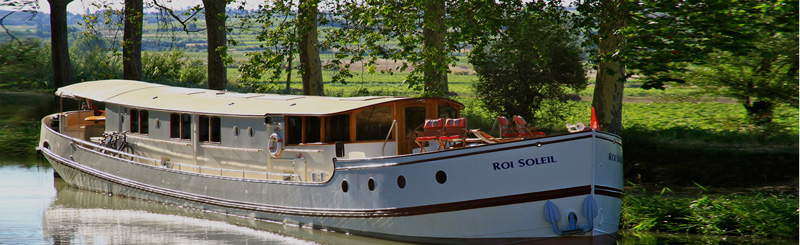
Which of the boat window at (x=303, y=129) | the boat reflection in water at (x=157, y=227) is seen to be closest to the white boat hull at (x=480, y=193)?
the boat reflection in water at (x=157, y=227)

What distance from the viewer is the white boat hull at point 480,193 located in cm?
1283

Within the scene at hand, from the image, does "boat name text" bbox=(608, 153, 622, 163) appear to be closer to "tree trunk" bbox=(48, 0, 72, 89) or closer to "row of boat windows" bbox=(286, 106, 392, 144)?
"row of boat windows" bbox=(286, 106, 392, 144)

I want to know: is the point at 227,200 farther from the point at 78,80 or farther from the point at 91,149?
the point at 78,80

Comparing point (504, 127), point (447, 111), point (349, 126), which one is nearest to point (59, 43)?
point (349, 126)

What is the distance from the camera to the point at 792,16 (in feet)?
44.3

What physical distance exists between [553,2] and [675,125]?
6054 millimetres

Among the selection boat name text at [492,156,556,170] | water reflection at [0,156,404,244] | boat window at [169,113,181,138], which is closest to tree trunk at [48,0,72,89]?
water reflection at [0,156,404,244]

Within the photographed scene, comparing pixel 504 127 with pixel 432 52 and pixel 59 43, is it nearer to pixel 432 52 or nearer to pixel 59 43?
pixel 432 52

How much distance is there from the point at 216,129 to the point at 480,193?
713 centimetres

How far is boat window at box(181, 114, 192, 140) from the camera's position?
18344 millimetres

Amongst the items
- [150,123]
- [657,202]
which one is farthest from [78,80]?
[657,202]

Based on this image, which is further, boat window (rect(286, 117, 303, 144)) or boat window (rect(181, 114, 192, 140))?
boat window (rect(181, 114, 192, 140))

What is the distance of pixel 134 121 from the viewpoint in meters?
20.1

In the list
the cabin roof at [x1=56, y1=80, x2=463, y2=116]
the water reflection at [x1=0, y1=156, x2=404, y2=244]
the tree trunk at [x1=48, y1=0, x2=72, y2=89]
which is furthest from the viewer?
the tree trunk at [x1=48, y1=0, x2=72, y2=89]
